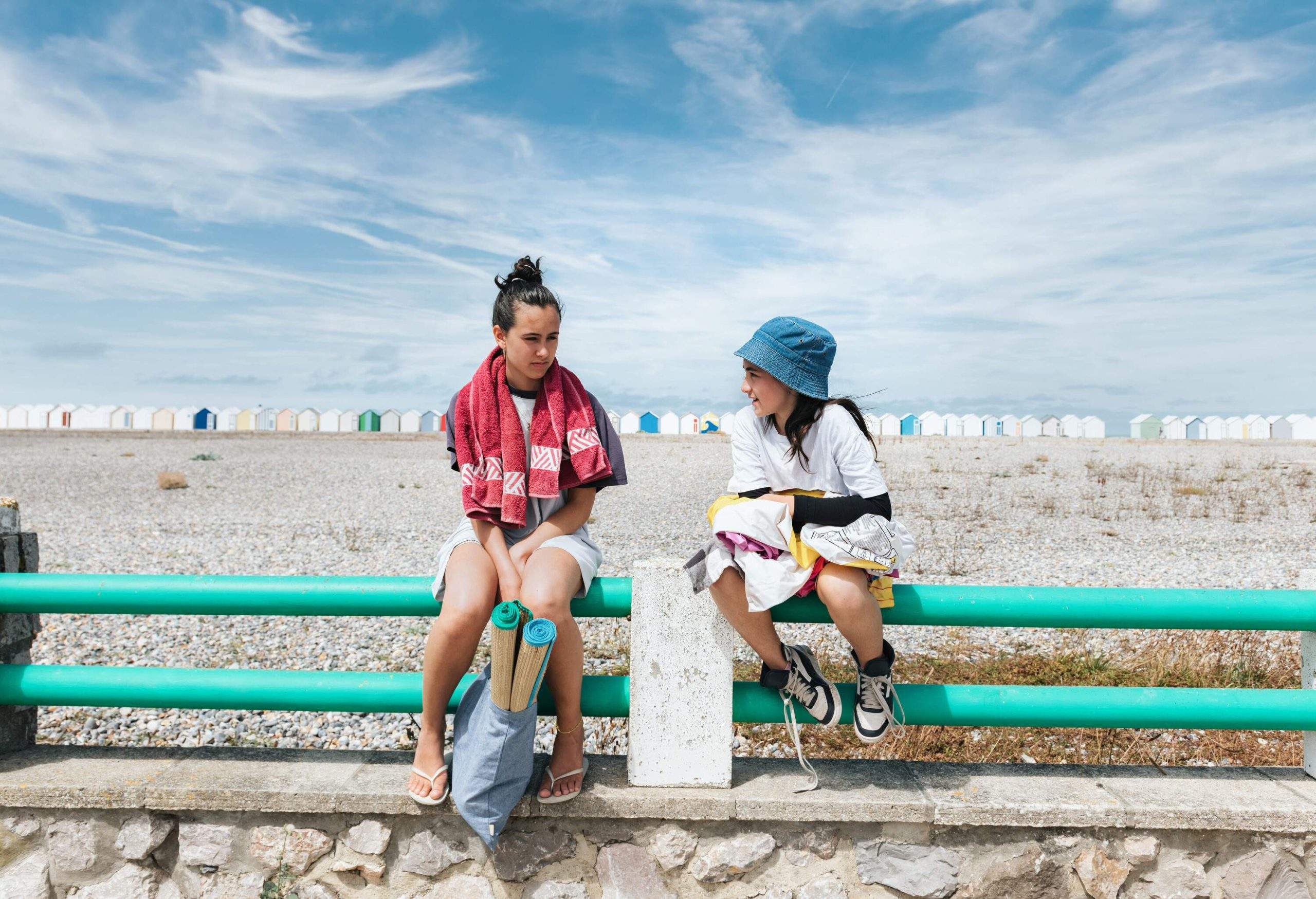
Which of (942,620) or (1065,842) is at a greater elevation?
(942,620)

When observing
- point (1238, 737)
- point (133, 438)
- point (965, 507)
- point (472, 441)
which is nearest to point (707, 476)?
point (965, 507)

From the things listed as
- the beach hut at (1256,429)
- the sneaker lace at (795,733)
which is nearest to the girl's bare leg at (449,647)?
the sneaker lace at (795,733)

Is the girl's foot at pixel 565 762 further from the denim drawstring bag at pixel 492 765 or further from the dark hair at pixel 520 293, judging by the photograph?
the dark hair at pixel 520 293

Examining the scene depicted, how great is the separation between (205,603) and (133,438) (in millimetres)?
42230

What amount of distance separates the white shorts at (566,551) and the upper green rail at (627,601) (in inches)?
2.3

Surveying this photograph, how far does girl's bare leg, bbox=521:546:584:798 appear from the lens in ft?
8.56

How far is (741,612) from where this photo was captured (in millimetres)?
2705

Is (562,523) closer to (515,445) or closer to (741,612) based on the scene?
(515,445)

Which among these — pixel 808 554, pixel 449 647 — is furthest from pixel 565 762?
pixel 808 554

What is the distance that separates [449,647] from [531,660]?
36 centimetres

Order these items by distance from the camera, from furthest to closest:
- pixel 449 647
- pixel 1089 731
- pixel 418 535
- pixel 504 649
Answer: pixel 418 535 < pixel 1089 731 < pixel 449 647 < pixel 504 649

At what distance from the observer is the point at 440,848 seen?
2684 mm

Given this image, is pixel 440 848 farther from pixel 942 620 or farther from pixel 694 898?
pixel 942 620

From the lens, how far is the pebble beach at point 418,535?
5914 mm
